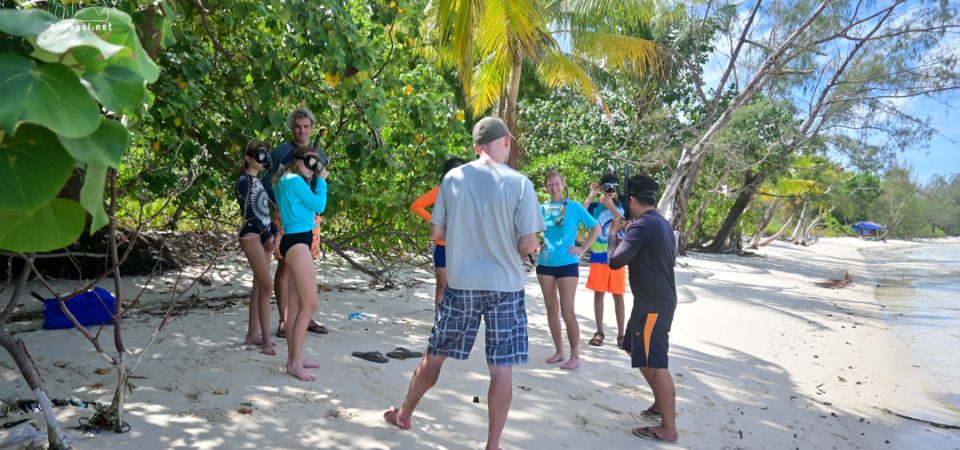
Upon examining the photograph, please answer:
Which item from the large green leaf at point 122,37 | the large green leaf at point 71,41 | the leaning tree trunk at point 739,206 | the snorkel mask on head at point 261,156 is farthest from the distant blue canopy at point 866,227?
the large green leaf at point 71,41

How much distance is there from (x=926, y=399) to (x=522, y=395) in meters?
4.30

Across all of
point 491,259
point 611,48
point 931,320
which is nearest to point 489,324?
point 491,259

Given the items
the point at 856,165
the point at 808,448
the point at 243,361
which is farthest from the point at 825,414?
the point at 856,165

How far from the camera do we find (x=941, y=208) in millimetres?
91938

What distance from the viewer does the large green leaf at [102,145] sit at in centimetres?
116

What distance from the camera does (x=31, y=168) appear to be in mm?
1179

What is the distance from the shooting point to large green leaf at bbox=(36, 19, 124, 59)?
1.10m

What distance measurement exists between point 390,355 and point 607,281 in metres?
2.20

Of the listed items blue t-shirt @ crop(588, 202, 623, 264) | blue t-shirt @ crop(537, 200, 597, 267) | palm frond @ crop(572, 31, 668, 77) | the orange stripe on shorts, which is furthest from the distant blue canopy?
the orange stripe on shorts

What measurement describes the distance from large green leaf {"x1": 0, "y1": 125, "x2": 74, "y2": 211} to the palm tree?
8761mm

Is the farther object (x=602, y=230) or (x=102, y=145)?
(x=602, y=230)

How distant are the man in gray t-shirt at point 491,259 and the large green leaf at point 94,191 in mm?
2138

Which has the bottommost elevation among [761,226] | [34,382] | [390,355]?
[390,355]

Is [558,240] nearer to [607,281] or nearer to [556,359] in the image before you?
[556,359]
